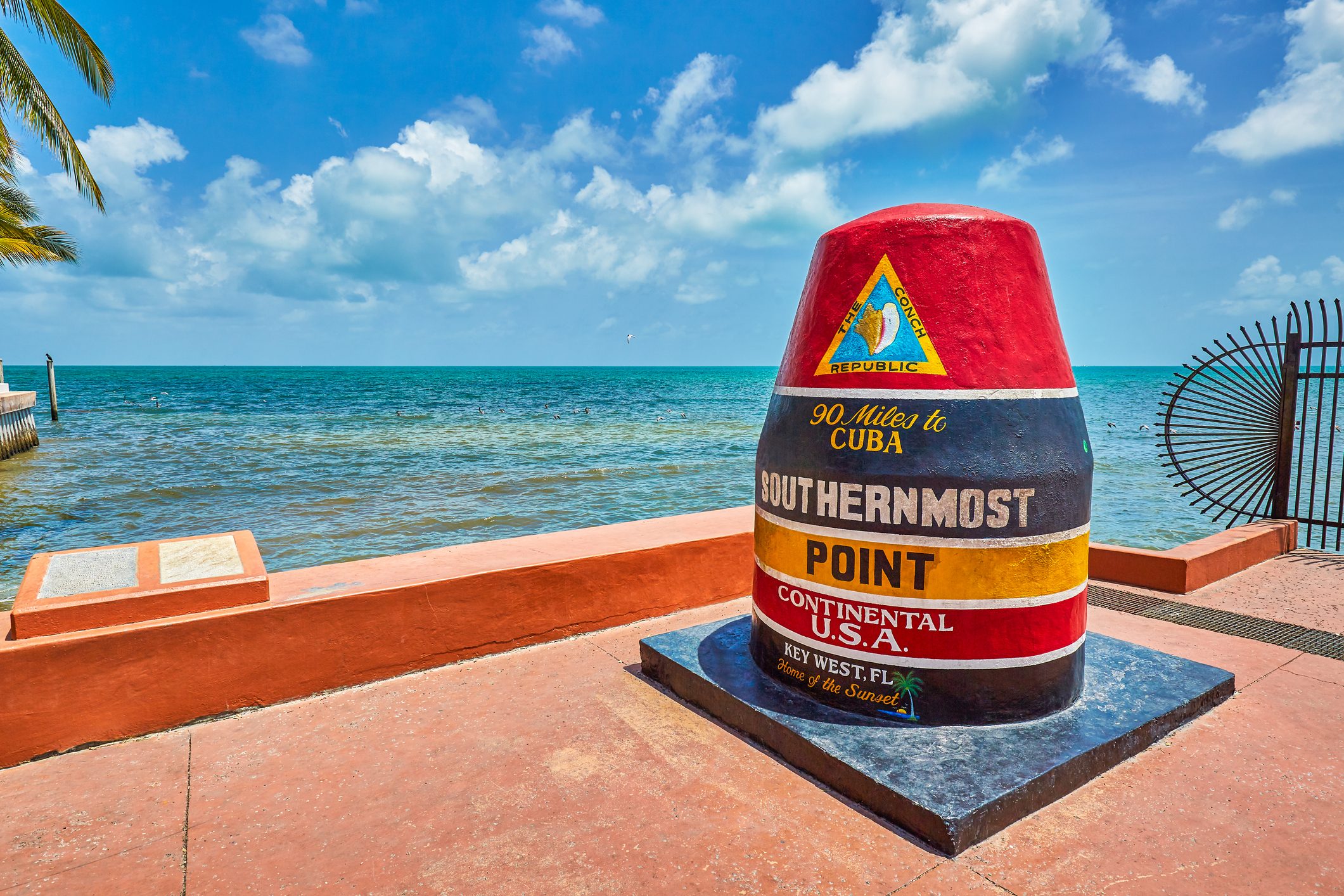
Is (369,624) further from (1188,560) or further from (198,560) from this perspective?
(1188,560)

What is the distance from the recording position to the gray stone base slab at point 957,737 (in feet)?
10.7

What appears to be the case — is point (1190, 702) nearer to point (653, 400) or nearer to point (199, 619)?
point (199, 619)

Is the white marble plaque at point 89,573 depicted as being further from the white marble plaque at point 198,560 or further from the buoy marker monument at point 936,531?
the buoy marker monument at point 936,531

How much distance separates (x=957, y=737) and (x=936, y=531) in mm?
1030

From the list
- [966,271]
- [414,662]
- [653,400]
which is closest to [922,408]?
[966,271]

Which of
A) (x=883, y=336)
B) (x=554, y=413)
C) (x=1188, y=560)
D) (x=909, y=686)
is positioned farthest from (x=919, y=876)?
(x=554, y=413)

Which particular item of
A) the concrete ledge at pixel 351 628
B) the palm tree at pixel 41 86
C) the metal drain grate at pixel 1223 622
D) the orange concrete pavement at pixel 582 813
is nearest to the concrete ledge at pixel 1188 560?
the metal drain grate at pixel 1223 622

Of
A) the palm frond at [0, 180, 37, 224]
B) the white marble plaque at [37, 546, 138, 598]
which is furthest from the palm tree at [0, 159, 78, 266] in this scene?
the white marble plaque at [37, 546, 138, 598]

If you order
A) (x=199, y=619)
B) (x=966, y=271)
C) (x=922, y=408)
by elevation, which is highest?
(x=966, y=271)

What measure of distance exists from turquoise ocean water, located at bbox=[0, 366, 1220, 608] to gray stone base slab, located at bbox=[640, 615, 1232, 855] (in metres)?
10.1

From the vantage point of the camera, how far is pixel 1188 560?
685 cm

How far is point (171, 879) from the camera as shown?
303cm

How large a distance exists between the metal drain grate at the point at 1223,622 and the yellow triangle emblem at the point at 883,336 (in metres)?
4.15

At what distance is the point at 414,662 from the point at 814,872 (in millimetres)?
3081
